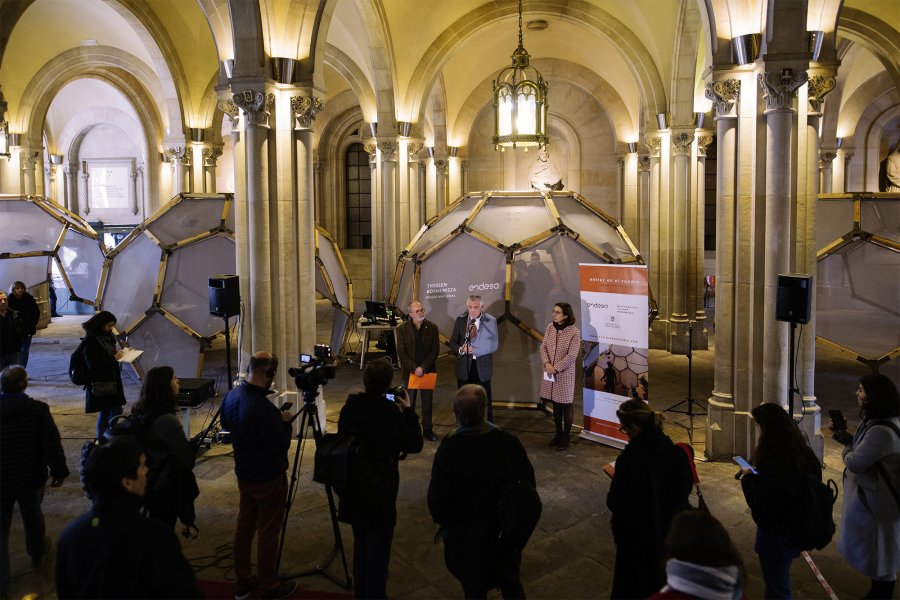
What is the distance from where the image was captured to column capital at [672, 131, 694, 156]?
13.0 m

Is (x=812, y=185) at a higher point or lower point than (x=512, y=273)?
higher

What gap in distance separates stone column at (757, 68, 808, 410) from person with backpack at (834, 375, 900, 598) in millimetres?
2632

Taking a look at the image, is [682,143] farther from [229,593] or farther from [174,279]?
[229,593]

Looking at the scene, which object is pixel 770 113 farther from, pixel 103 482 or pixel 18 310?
pixel 18 310

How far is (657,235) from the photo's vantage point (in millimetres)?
13836

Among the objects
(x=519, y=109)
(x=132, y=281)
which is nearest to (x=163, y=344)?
(x=132, y=281)

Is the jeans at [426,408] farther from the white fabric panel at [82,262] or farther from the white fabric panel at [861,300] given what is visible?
the white fabric panel at [82,262]

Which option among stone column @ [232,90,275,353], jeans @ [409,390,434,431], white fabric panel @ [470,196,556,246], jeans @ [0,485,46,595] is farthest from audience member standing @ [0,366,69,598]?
white fabric panel @ [470,196,556,246]

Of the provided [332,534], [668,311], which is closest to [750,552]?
[332,534]

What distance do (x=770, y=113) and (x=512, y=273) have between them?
347 centimetres

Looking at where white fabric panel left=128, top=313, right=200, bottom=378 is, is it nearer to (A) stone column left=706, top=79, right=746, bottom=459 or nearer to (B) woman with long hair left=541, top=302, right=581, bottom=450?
(B) woman with long hair left=541, top=302, right=581, bottom=450

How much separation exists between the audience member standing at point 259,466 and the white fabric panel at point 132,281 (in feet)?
21.6

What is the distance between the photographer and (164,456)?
13.0 ft

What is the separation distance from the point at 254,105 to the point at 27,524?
460cm
